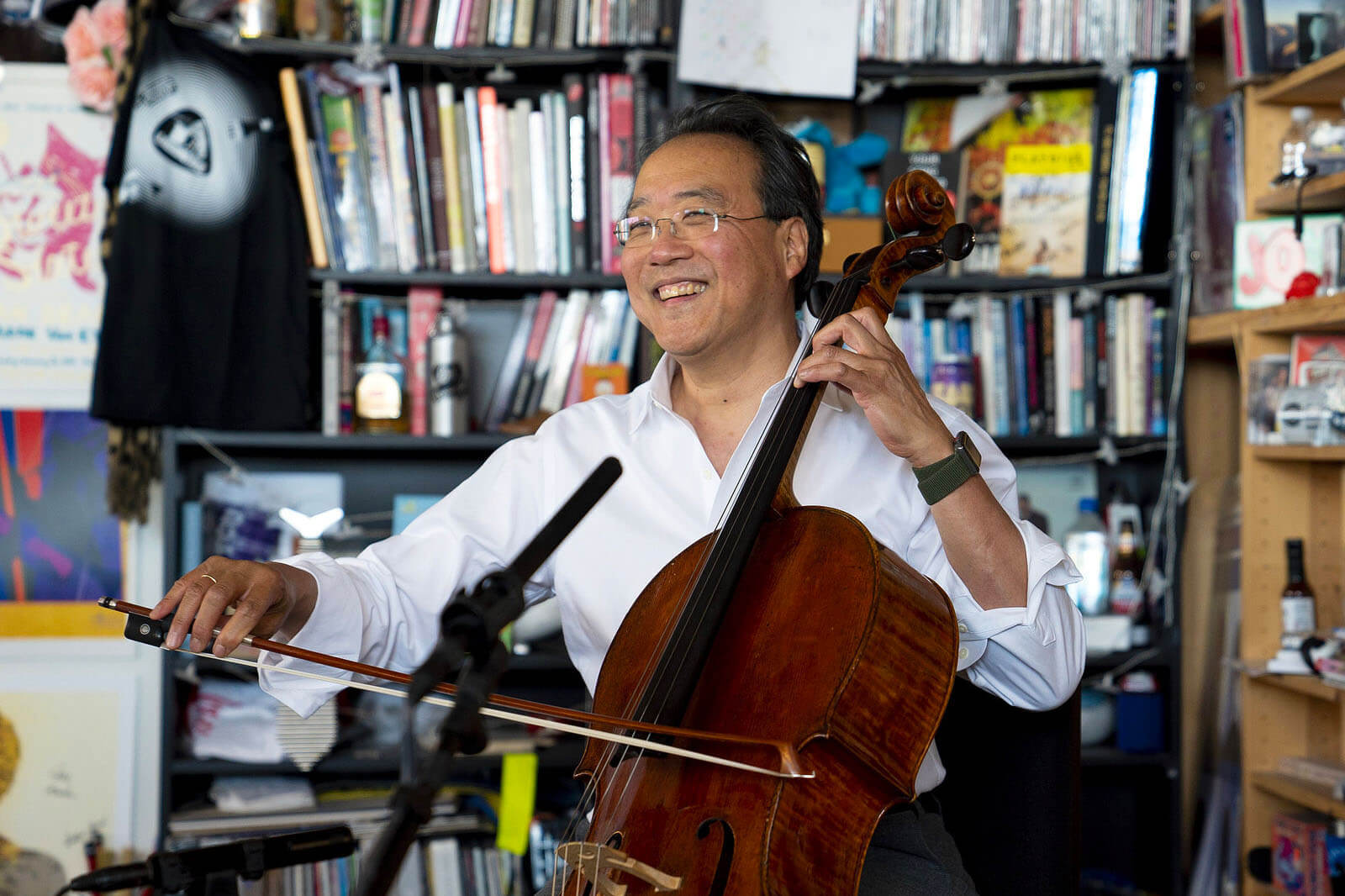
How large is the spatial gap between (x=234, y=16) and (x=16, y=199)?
694 millimetres

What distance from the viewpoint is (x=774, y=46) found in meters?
2.45

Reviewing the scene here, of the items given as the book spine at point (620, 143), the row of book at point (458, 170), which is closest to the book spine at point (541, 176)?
the row of book at point (458, 170)

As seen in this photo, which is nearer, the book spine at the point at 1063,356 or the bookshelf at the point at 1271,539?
the bookshelf at the point at 1271,539

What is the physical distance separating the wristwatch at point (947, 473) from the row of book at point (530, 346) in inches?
49.3

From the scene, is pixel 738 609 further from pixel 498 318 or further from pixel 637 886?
pixel 498 318

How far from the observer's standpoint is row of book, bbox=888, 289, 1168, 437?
99.2 inches

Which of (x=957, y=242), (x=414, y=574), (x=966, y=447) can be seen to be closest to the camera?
(x=966, y=447)

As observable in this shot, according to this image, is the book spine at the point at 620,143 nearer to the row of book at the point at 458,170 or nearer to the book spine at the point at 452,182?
the row of book at the point at 458,170

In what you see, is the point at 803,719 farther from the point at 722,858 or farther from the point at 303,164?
the point at 303,164

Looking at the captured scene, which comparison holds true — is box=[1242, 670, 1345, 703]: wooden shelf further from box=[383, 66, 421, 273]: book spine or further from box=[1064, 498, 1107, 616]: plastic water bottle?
box=[383, 66, 421, 273]: book spine

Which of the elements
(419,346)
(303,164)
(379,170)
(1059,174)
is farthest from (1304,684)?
(303,164)

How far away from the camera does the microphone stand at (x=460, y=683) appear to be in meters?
0.69

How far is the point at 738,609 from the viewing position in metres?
1.20

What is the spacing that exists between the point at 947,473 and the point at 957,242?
0.99 feet
